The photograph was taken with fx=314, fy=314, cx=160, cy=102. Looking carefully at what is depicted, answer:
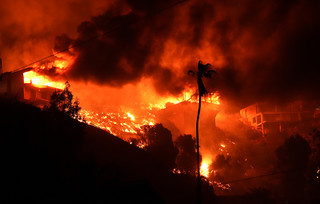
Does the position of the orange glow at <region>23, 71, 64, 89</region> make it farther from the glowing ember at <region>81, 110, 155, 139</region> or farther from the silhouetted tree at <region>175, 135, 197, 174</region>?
the silhouetted tree at <region>175, 135, 197, 174</region>

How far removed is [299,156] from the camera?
49.0 m

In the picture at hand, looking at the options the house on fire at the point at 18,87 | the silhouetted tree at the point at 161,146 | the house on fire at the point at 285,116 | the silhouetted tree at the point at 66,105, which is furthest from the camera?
the house on fire at the point at 285,116

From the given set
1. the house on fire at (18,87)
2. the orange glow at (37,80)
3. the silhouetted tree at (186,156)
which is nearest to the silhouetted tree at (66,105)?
the house on fire at (18,87)

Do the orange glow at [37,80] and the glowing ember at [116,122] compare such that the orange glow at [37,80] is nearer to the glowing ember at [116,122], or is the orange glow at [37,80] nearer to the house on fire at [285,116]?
the glowing ember at [116,122]

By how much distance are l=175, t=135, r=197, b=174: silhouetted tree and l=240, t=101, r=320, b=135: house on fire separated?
165 feet

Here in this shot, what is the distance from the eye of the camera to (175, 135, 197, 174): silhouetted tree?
39594mm

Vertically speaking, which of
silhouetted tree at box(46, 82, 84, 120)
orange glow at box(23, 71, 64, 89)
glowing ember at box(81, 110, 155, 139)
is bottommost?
silhouetted tree at box(46, 82, 84, 120)

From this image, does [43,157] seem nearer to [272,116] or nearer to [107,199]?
[107,199]

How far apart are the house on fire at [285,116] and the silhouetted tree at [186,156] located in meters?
50.3

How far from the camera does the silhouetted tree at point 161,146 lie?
36.9 meters

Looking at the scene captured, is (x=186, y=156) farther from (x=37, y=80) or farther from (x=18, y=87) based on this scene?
(x=18, y=87)

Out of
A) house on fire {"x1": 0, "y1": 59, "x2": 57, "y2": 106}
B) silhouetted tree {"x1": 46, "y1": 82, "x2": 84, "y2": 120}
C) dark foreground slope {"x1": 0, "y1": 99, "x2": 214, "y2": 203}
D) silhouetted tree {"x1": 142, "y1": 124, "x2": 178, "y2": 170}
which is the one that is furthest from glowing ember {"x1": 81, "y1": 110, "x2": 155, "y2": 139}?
dark foreground slope {"x1": 0, "y1": 99, "x2": 214, "y2": 203}

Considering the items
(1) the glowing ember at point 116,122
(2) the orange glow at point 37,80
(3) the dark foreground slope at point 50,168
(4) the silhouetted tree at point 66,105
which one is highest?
(2) the orange glow at point 37,80

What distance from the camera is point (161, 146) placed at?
123 feet
